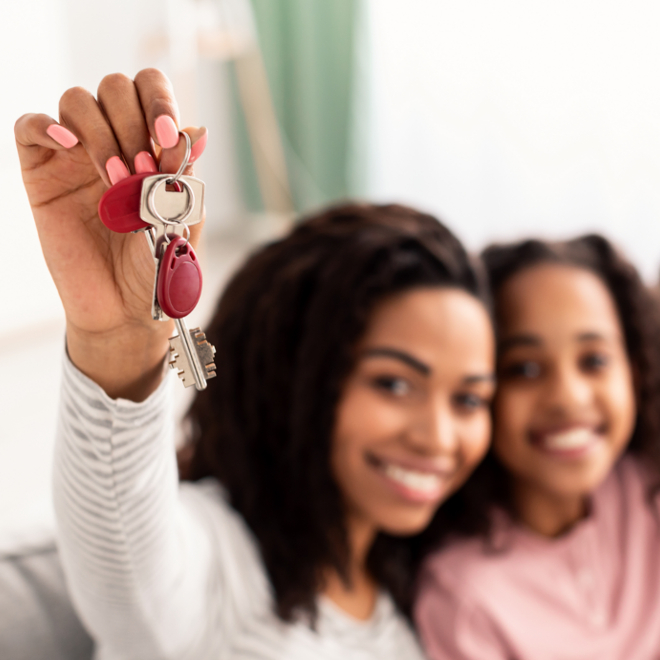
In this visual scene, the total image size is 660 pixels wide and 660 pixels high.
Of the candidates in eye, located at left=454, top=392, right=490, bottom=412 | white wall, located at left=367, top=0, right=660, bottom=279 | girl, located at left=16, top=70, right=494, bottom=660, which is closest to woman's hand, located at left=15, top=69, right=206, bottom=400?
girl, located at left=16, top=70, right=494, bottom=660

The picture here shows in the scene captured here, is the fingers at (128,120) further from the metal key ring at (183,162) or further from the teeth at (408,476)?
the teeth at (408,476)

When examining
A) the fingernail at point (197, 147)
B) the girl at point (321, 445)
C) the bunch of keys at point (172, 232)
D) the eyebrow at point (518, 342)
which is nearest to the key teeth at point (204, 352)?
the bunch of keys at point (172, 232)

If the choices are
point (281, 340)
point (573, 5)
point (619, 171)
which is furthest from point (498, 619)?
point (573, 5)

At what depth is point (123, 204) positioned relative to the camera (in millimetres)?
366

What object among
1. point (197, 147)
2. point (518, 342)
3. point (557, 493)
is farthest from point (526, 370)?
point (197, 147)

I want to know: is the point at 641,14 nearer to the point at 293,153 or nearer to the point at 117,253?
the point at 293,153

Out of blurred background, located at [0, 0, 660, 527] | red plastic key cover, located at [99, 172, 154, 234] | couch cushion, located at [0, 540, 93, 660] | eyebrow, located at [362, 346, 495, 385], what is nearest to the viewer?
red plastic key cover, located at [99, 172, 154, 234]

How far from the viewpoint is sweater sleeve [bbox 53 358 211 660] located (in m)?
0.52

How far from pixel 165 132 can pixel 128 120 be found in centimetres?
3

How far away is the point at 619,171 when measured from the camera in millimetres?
2254

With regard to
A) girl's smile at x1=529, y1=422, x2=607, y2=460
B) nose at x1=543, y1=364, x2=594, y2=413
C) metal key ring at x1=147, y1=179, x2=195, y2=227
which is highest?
metal key ring at x1=147, y1=179, x2=195, y2=227

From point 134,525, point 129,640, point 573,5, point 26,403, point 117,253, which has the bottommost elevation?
point 26,403

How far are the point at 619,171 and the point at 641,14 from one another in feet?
1.51

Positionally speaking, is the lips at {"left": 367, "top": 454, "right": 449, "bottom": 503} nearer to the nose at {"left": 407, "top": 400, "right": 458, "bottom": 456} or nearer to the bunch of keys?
the nose at {"left": 407, "top": 400, "right": 458, "bottom": 456}
